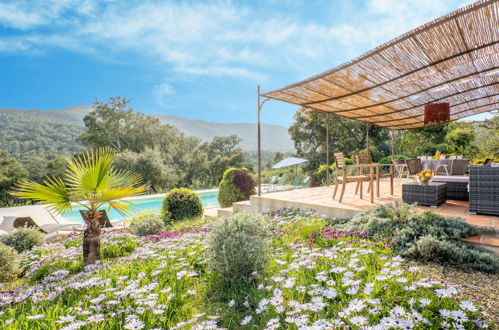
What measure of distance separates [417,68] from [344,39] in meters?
4.34

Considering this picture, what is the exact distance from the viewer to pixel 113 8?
13.8 m

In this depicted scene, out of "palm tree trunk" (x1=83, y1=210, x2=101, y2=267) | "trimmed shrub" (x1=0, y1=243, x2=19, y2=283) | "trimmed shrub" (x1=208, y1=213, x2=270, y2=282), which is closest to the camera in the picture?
"trimmed shrub" (x1=208, y1=213, x2=270, y2=282)

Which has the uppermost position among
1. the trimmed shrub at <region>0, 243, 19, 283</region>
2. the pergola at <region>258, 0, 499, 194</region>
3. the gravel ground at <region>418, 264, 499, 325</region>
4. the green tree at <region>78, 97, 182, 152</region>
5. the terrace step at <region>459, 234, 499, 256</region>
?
the green tree at <region>78, 97, 182, 152</region>

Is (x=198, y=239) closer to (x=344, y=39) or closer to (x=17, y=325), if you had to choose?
(x=17, y=325)

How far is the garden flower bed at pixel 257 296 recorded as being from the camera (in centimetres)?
171

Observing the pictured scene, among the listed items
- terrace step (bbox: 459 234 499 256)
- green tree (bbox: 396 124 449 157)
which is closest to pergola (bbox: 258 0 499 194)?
terrace step (bbox: 459 234 499 256)

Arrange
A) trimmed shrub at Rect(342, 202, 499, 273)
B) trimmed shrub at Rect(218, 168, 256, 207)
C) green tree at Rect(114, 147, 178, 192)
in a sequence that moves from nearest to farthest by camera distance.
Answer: trimmed shrub at Rect(342, 202, 499, 273) → trimmed shrub at Rect(218, 168, 256, 207) → green tree at Rect(114, 147, 178, 192)

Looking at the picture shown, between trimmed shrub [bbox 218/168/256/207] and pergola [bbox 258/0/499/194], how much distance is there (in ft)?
10.2

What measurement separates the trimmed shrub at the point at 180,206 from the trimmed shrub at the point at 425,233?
4238 mm

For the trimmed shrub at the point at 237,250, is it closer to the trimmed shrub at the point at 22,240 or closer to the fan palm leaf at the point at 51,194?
the fan palm leaf at the point at 51,194

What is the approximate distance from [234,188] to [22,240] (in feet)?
16.5

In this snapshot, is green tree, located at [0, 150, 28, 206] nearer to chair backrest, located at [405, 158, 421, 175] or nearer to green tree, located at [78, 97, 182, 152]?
green tree, located at [78, 97, 182, 152]

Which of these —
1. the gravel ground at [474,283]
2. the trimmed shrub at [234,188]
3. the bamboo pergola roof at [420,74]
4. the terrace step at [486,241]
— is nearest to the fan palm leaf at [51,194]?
the gravel ground at [474,283]

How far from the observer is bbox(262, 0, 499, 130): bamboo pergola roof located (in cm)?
363
